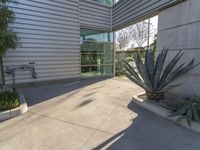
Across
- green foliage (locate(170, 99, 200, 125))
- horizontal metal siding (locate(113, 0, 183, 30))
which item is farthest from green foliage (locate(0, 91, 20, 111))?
horizontal metal siding (locate(113, 0, 183, 30))

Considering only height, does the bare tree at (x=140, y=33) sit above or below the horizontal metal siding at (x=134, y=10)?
above

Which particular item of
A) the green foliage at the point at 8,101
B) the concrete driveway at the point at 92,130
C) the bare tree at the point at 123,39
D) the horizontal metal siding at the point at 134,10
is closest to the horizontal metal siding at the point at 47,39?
the horizontal metal siding at the point at 134,10

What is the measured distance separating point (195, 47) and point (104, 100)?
3.19 meters

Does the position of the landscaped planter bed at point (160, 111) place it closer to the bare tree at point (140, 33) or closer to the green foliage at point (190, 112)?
the green foliage at point (190, 112)

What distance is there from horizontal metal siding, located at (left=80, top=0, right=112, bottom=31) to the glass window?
455 mm

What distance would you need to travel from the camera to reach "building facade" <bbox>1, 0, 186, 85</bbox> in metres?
7.04

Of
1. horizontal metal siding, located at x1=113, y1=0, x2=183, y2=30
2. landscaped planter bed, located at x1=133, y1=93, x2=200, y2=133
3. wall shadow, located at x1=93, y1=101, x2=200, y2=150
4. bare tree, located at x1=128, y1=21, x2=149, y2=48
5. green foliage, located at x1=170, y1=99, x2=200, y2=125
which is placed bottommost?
wall shadow, located at x1=93, y1=101, x2=200, y2=150

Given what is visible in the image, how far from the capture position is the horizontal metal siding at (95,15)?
366 inches

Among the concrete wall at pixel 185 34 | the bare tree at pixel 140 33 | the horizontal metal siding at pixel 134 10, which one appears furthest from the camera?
the bare tree at pixel 140 33

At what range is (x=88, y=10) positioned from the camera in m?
9.46

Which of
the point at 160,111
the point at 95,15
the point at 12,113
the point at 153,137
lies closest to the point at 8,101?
the point at 12,113

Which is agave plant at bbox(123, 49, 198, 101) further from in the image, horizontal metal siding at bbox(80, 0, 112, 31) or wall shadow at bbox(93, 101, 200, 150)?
horizontal metal siding at bbox(80, 0, 112, 31)

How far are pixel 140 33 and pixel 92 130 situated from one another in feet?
84.7

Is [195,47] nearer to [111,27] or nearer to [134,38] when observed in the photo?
[111,27]
